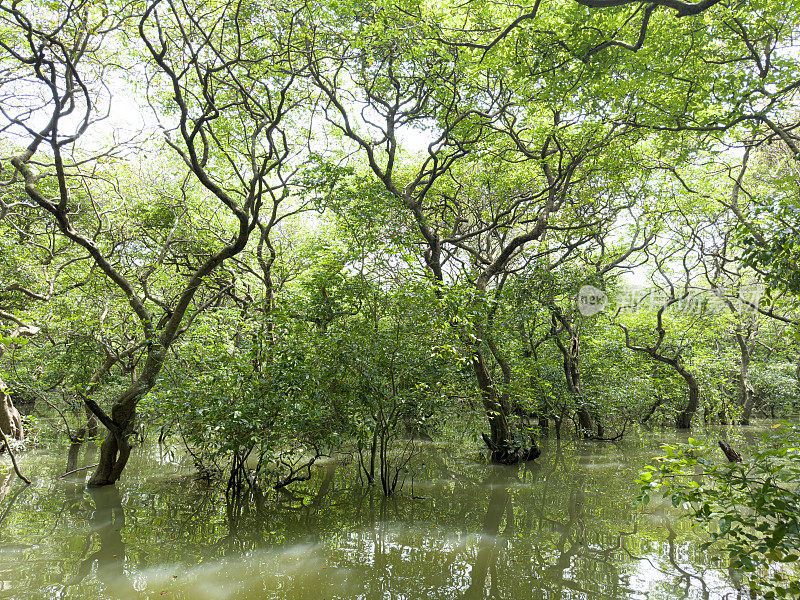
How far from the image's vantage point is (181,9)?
770 centimetres

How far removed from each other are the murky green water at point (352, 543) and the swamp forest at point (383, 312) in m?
0.05

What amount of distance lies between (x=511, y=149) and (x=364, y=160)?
169 inches

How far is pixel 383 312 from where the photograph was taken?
811cm

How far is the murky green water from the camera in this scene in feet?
16.1

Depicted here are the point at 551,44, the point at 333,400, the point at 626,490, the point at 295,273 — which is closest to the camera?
the point at 551,44

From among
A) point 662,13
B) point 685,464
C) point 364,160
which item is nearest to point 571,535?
point 685,464

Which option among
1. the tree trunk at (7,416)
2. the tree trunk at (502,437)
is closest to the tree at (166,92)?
the tree trunk at (7,416)

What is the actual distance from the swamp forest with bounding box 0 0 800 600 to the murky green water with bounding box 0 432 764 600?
5cm

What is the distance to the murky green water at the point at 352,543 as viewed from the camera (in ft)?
16.1

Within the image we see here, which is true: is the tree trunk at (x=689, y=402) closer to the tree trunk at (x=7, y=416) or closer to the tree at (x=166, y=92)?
the tree at (x=166, y=92)

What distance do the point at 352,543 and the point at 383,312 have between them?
11.4 ft

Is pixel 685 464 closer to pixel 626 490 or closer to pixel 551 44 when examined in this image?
pixel 551 44

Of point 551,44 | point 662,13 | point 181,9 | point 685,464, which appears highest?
point 181,9

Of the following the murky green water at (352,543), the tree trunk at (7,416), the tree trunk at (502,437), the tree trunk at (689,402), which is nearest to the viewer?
the murky green water at (352,543)
